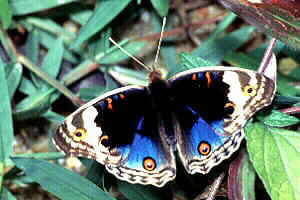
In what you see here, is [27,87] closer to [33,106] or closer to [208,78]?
[33,106]

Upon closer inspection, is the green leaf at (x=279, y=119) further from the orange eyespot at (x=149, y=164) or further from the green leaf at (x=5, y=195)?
the green leaf at (x=5, y=195)

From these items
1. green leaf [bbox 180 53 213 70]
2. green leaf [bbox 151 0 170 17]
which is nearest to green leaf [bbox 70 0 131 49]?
green leaf [bbox 151 0 170 17]

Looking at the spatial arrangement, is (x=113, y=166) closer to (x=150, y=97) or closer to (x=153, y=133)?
(x=153, y=133)

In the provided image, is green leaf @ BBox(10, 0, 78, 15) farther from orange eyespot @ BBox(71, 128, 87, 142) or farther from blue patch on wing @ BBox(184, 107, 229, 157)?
blue patch on wing @ BBox(184, 107, 229, 157)

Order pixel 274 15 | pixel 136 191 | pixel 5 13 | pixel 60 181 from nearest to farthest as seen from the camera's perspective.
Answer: pixel 274 15, pixel 60 181, pixel 136 191, pixel 5 13

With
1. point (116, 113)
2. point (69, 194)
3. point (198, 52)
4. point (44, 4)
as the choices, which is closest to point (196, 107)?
point (116, 113)

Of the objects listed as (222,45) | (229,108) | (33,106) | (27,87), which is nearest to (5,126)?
(33,106)

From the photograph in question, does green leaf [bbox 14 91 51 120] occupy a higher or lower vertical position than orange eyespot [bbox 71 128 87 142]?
lower
